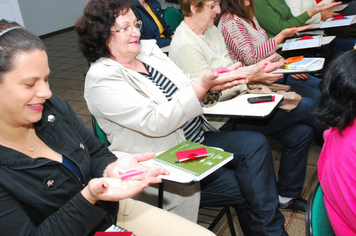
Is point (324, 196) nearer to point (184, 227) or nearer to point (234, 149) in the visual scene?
point (184, 227)

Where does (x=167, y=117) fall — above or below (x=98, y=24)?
below

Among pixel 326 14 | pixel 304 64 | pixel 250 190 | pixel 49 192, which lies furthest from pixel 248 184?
pixel 326 14

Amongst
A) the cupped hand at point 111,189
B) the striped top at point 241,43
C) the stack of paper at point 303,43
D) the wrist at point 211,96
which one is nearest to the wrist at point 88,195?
the cupped hand at point 111,189

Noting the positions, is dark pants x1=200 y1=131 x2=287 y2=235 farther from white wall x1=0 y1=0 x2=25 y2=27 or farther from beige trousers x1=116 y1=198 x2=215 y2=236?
white wall x1=0 y1=0 x2=25 y2=27

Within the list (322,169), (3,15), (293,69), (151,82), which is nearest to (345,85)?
(322,169)

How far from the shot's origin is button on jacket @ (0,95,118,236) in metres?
0.99

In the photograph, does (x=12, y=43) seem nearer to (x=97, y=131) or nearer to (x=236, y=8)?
(x=97, y=131)

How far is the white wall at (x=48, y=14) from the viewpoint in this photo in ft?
24.7

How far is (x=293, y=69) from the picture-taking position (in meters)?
2.26

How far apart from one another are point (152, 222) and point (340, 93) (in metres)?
0.82

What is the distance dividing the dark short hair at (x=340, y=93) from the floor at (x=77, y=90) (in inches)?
37.3

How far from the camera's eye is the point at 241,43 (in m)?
2.55

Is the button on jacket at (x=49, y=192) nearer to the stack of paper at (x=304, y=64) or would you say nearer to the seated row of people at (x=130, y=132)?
the seated row of people at (x=130, y=132)

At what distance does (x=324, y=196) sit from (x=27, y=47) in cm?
106
